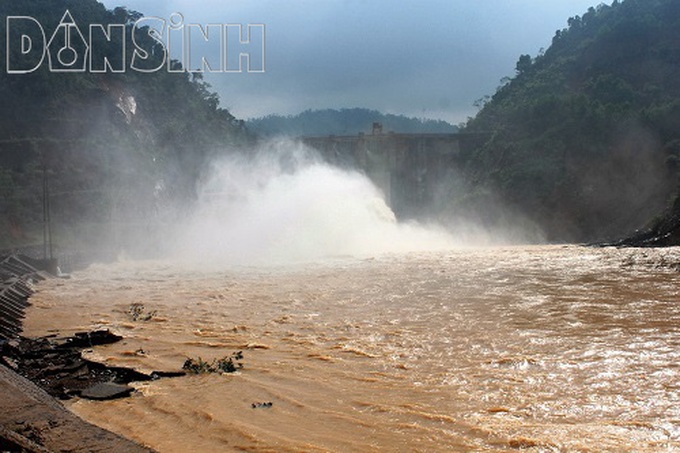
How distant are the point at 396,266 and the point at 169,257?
19.9 m

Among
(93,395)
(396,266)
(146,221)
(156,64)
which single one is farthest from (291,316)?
(156,64)

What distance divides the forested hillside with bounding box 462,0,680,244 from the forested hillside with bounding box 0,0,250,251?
25487 millimetres

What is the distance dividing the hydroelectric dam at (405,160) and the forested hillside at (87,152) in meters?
11.7

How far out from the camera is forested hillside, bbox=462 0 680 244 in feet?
134

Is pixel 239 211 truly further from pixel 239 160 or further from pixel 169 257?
pixel 239 160

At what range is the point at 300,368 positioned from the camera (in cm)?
870

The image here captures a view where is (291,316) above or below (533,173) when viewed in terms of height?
below

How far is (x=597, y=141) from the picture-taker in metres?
45.0

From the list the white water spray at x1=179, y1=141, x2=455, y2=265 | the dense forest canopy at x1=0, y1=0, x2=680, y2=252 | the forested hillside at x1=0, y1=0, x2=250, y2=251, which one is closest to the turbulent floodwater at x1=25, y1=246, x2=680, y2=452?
the white water spray at x1=179, y1=141, x2=455, y2=265

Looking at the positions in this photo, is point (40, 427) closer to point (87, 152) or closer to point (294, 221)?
point (294, 221)

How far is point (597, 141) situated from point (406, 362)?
134ft

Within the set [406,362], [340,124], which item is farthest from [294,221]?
[340,124]

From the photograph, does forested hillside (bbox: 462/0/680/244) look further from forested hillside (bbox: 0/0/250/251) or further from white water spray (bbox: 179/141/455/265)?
forested hillside (bbox: 0/0/250/251)

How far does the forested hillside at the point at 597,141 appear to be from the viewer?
40.9m
